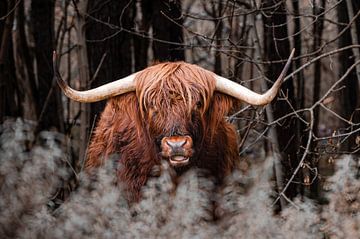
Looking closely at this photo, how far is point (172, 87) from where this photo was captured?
795 centimetres

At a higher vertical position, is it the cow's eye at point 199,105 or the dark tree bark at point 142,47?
the dark tree bark at point 142,47

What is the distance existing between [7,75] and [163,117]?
464cm

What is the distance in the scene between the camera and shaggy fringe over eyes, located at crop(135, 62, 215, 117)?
789 cm

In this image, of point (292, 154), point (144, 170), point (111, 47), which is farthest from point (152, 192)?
point (111, 47)

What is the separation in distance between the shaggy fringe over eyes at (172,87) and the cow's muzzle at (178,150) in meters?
0.45

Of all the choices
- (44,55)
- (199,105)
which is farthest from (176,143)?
(44,55)

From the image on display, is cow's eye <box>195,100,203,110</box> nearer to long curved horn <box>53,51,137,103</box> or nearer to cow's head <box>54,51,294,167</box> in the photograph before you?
cow's head <box>54,51,294,167</box>

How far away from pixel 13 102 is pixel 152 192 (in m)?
7.89

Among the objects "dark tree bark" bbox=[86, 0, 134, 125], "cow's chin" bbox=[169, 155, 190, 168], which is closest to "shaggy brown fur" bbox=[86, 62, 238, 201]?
"cow's chin" bbox=[169, 155, 190, 168]

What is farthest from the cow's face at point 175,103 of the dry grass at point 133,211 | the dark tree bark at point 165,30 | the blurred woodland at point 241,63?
the dark tree bark at point 165,30

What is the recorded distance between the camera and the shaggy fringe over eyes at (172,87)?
7.89 m

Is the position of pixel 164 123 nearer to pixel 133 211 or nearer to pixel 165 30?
pixel 133 211

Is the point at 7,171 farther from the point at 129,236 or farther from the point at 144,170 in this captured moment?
the point at 144,170

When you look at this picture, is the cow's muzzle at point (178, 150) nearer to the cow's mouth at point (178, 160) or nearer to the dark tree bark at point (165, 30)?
the cow's mouth at point (178, 160)
